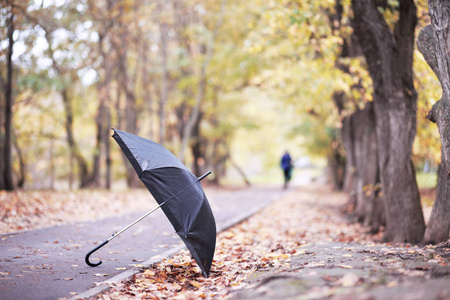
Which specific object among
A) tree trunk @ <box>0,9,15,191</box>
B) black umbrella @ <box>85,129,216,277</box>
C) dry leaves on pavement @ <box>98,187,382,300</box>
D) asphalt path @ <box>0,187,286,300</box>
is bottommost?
dry leaves on pavement @ <box>98,187,382,300</box>

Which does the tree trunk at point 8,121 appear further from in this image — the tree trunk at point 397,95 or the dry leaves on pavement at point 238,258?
the tree trunk at point 397,95

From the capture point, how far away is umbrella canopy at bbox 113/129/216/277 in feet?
17.9

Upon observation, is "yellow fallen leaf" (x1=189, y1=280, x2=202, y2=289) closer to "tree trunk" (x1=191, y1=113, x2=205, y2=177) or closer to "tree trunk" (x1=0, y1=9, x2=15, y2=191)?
"tree trunk" (x1=0, y1=9, x2=15, y2=191)

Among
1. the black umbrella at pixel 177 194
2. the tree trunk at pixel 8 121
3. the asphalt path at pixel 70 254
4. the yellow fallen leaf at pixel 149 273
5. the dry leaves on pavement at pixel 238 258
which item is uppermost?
the tree trunk at pixel 8 121

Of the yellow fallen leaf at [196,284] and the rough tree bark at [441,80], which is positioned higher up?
the rough tree bark at [441,80]

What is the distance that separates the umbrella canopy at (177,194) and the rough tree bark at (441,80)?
3.63m

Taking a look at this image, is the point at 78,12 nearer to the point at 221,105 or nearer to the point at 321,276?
the point at 221,105

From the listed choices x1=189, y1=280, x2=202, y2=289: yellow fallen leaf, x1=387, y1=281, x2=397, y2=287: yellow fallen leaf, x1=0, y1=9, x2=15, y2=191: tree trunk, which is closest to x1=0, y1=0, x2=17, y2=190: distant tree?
x1=0, y1=9, x2=15, y2=191: tree trunk

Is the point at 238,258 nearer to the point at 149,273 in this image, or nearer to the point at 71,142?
the point at 149,273

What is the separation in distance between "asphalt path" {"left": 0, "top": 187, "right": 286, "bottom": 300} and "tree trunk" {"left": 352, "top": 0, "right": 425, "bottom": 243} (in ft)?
13.4

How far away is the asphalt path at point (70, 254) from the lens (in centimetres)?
500

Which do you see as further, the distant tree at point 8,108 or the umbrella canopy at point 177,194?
the distant tree at point 8,108

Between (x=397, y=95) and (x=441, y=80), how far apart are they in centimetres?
254

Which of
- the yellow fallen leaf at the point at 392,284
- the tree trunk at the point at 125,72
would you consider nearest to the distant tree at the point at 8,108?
the tree trunk at the point at 125,72
